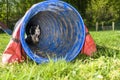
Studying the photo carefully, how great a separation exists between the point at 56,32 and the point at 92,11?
2790 centimetres

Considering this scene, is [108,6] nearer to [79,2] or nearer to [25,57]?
[79,2]

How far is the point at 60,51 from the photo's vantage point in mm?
7324

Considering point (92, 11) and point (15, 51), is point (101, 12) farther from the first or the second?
point (15, 51)

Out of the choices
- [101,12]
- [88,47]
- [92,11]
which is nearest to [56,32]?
[88,47]

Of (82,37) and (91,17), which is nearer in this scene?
(82,37)

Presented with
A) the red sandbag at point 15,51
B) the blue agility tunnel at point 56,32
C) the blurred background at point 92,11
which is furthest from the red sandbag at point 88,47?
the blurred background at point 92,11

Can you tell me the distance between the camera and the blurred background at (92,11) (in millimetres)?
33531

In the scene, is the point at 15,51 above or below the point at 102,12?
above

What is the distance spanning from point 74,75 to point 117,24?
32.9 metres

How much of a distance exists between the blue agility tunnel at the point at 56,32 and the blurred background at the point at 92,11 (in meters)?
24.5

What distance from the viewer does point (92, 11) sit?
35.8m

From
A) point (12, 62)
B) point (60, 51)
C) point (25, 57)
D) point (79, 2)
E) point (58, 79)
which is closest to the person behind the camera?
point (58, 79)

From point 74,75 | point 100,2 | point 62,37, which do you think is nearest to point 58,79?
point 74,75

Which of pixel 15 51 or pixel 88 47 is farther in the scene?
pixel 88 47
